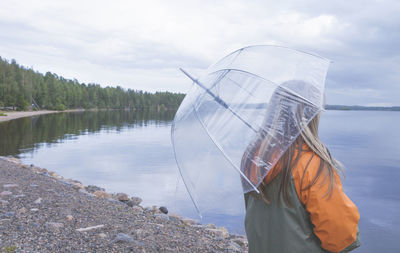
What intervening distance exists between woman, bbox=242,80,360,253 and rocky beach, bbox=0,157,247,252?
3.14m

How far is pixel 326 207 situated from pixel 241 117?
886 mm

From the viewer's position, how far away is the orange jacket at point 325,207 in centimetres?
179

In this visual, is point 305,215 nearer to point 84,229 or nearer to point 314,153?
point 314,153

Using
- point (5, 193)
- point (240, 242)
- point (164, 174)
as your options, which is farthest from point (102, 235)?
point (164, 174)

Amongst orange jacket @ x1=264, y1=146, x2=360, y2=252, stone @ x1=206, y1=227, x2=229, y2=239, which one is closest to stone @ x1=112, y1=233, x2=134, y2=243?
stone @ x1=206, y1=227, x2=229, y2=239

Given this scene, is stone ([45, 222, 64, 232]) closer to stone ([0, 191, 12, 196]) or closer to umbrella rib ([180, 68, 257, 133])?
stone ([0, 191, 12, 196])

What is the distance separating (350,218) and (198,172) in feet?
4.33

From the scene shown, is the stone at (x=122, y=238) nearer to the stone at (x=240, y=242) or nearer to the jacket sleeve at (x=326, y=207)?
the stone at (x=240, y=242)

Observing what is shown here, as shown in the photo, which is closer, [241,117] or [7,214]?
[241,117]

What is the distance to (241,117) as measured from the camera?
238 centimetres

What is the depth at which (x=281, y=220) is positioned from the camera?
1940mm

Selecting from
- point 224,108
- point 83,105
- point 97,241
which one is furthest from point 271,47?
point 83,105

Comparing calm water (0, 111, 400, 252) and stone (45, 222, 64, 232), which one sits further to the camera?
calm water (0, 111, 400, 252)

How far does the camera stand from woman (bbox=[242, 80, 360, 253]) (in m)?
1.80
